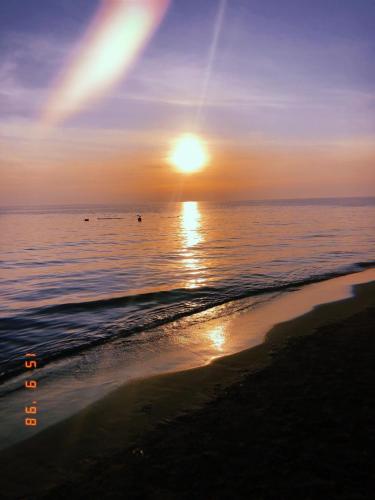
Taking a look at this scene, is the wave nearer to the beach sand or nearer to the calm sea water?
the calm sea water

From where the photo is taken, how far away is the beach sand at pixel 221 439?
4.93 m

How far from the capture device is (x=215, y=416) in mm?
6691

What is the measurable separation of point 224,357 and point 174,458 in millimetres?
4546

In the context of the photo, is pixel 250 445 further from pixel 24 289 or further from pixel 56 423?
pixel 24 289
